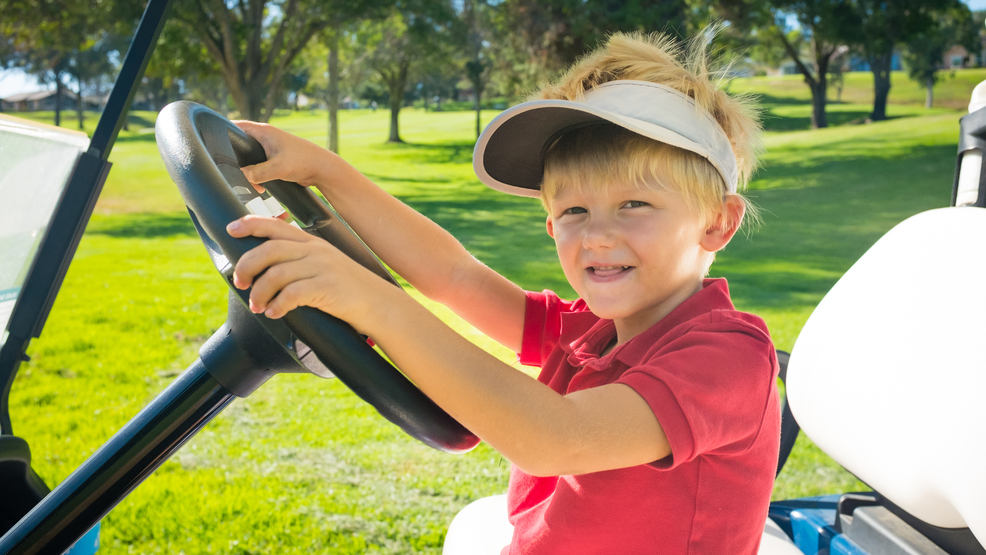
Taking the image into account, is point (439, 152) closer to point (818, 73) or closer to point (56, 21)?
point (818, 73)

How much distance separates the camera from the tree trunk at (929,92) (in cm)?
1725

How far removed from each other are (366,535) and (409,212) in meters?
1.53

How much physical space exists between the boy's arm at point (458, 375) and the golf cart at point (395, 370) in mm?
24

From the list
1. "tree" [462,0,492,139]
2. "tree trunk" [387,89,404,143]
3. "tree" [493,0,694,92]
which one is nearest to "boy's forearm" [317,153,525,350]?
"tree" [493,0,694,92]

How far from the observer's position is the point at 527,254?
888cm

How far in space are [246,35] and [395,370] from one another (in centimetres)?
1251

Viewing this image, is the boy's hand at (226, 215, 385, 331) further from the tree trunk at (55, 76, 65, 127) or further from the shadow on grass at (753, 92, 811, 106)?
the shadow on grass at (753, 92, 811, 106)

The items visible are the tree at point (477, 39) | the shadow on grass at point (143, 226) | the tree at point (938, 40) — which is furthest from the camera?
the tree at point (477, 39)

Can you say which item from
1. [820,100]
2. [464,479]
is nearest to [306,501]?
[464,479]

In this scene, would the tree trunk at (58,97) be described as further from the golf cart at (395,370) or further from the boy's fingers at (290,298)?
the boy's fingers at (290,298)

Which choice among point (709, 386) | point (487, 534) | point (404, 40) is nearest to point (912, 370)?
point (709, 386)

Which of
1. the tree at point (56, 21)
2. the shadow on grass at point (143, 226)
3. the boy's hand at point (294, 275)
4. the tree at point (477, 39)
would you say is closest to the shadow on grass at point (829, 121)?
the tree at point (477, 39)

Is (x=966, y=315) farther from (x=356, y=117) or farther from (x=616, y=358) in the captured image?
(x=356, y=117)

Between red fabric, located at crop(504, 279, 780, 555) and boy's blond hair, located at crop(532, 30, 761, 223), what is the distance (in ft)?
0.56
